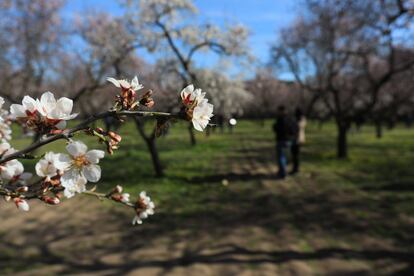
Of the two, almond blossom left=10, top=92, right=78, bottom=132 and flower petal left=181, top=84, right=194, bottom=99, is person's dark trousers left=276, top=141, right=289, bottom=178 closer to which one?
flower petal left=181, top=84, right=194, bottom=99

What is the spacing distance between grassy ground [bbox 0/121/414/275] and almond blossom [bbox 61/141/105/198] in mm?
4180

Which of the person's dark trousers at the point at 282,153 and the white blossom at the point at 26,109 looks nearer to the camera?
the white blossom at the point at 26,109

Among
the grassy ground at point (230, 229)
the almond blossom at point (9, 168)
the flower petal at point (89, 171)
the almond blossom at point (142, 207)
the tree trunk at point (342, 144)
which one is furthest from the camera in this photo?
the tree trunk at point (342, 144)

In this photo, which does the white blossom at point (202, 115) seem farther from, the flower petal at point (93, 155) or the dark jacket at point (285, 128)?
the dark jacket at point (285, 128)

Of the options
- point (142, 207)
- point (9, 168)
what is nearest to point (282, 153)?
point (142, 207)

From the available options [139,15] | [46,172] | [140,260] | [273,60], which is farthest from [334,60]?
[46,172]

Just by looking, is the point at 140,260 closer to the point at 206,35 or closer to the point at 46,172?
the point at 46,172

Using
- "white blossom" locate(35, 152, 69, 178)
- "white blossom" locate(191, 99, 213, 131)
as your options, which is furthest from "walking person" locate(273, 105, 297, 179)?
"white blossom" locate(191, 99, 213, 131)

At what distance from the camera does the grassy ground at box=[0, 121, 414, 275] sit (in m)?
5.53

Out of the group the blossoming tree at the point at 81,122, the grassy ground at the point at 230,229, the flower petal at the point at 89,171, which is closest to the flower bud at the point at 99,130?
the blossoming tree at the point at 81,122

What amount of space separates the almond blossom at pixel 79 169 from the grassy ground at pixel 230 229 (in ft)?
13.7

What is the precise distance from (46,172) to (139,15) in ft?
38.9

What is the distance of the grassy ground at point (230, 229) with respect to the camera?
18.1ft

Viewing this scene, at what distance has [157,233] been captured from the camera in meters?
6.80
